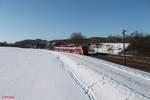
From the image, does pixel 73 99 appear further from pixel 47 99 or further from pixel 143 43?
pixel 143 43

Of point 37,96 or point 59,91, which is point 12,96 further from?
point 59,91

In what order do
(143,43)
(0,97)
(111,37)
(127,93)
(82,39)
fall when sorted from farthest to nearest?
(82,39)
(111,37)
(143,43)
(127,93)
(0,97)

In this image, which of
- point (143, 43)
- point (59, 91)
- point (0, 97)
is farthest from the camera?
point (143, 43)

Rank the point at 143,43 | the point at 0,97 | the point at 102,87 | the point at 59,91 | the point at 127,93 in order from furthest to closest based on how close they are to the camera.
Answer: the point at 143,43, the point at 102,87, the point at 59,91, the point at 127,93, the point at 0,97

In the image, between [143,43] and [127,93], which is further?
[143,43]

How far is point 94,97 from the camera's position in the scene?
33.6ft

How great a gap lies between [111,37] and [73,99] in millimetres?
109092

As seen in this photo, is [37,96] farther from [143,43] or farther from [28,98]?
[143,43]

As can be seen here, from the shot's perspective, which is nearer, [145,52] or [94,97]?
[94,97]

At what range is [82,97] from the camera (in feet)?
33.6

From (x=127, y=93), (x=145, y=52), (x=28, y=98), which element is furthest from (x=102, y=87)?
(x=145, y=52)

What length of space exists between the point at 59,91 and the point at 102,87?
85.0 inches

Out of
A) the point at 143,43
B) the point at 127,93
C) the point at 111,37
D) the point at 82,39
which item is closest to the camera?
the point at 127,93

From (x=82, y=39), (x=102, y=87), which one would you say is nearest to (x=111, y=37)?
(x=82, y=39)
